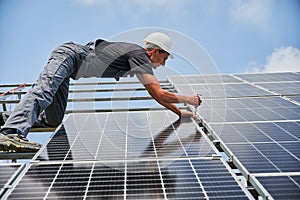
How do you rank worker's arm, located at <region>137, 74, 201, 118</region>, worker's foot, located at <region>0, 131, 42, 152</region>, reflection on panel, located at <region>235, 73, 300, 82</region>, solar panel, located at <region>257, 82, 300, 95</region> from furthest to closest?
reflection on panel, located at <region>235, 73, 300, 82</region> < solar panel, located at <region>257, 82, 300, 95</region> < worker's arm, located at <region>137, 74, 201, 118</region> < worker's foot, located at <region>0, 131, 42, 152</region>

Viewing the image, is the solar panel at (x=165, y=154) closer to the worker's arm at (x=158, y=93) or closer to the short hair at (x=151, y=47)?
the worker's arm at (x=158, y=93)

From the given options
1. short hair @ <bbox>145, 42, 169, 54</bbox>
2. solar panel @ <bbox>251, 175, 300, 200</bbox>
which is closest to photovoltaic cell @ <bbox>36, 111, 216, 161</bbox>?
solar panel @ <bbox>251, 175, 300, 200</bbox>

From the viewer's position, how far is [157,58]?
20.5 feet

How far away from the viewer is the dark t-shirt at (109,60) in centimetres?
603

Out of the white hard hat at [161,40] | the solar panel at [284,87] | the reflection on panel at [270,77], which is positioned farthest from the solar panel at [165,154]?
the reflection on panel at [270,77]

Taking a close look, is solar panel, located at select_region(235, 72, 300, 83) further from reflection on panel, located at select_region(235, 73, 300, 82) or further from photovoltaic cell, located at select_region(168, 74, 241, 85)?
photovoltaic cell, located at select_region(168, 74, 241, 85)

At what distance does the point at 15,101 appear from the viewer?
823 centimetres

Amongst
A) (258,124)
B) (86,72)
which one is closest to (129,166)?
(258,124)

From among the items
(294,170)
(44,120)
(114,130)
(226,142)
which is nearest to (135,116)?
(114,130)

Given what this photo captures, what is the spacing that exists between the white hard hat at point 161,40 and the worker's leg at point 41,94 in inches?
48.5

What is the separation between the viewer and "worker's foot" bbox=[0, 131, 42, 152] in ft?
14.9

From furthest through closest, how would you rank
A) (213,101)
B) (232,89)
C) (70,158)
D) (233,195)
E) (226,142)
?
(232,89), (213,101), (226,142), (70,158), (233,195)

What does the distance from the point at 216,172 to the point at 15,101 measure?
5.56 metres

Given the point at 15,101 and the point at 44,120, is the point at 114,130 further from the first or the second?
the point at 15,101
